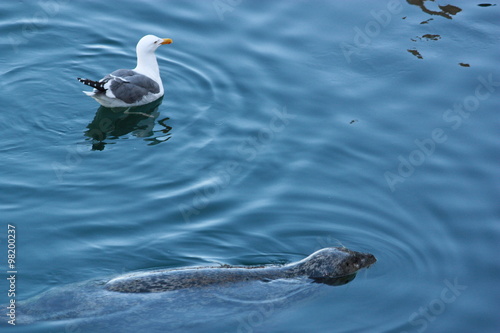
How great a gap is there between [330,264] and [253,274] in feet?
3.29

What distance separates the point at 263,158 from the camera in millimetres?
12461

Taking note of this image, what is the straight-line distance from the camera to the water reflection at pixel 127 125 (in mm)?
13000

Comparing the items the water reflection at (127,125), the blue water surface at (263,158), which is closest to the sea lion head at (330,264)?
the blue water surface at (263,158)

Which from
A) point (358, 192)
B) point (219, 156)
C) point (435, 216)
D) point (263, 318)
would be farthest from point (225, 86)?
point (263, 318)

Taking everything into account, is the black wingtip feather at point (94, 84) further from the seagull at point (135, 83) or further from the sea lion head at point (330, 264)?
the sea lion head at point (330, 264)

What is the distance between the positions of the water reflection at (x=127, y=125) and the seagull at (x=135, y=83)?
113 millimetres

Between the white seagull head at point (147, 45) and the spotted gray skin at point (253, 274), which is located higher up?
the white seagull head at point (147, 45)

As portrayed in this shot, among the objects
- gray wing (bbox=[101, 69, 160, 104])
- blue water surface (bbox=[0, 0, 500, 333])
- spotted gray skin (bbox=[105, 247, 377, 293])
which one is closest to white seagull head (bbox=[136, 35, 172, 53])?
gray wing (bbox=[101, 69, 160, 104])

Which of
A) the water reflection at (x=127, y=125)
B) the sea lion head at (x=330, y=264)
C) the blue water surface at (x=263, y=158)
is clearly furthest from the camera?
the water reflection at (x=127, y=125)

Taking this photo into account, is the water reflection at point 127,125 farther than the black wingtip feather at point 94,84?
No

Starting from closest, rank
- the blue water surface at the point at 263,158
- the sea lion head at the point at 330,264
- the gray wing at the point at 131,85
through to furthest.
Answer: the blue water surface at the point at 263,158, the sea lion head at the point at 330,264, the gray wing at the point at 131,85

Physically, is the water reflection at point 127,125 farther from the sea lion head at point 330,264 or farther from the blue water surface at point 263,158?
the sea lion head at point 330,264

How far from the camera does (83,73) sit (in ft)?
47.2

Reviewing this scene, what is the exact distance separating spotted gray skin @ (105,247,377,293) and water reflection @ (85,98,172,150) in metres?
3.70
